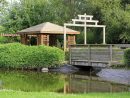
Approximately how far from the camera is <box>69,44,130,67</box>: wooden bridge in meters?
28.5

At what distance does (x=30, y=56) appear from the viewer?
31641mm

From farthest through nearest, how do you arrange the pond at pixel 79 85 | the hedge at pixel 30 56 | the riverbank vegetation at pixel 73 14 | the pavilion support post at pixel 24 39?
the pavilion support post at pixel 24 39 < the riverbank vegetation at pixel 73 14 < the hedge at pixel 30 56 < the pond at pixel 79 85

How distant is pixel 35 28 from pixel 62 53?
279 inches

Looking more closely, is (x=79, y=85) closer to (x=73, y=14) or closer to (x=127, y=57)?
(x=127, y=57)

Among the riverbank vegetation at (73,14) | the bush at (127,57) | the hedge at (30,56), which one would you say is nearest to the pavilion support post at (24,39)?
the riverbank vegetation at (73,14)

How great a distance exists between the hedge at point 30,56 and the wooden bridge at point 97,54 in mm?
1146

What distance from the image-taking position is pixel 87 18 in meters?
38.8

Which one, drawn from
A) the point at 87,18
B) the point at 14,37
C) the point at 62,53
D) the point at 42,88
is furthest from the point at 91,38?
the point at 42,88

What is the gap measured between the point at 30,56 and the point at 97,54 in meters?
5.49

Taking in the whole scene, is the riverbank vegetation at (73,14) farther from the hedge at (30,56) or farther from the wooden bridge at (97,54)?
the hedge at (30,56)

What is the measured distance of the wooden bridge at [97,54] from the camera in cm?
2852

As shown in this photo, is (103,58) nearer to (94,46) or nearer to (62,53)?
(94,46)

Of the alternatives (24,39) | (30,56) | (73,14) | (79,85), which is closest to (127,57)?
(79,85)

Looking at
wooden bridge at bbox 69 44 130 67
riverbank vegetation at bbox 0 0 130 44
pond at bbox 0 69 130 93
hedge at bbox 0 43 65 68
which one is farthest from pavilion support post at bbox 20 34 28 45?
pond at bbox 0 69 130 93
